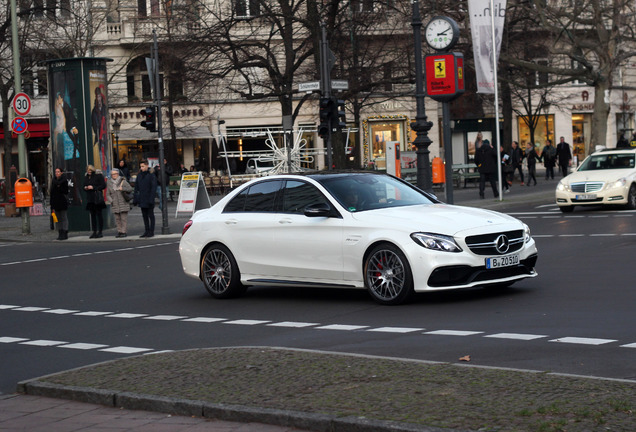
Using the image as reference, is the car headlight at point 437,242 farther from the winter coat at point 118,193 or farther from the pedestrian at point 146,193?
the winter coat at point 118,193

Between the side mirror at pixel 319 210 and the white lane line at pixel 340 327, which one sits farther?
the side mirror at pixel 319 210

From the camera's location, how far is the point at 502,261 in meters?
11.8

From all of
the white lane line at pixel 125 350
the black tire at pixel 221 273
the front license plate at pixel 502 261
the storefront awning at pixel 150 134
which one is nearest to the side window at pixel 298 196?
the black tire at pixel 221 273

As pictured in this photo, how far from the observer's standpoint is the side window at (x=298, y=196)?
1286cm

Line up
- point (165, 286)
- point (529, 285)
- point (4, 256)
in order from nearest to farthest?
point (529, 285) < point (165, 286) < point (4, 256)

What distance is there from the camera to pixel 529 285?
13.1 m

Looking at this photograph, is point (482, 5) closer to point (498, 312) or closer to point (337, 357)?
point (498, 312)

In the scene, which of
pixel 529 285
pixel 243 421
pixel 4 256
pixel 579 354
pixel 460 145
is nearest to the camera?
pixel 243 421

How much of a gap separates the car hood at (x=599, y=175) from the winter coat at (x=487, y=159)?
699cm

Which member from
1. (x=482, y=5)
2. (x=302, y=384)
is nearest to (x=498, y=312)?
(x=302, y=384)

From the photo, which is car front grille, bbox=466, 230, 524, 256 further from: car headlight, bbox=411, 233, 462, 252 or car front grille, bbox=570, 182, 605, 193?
car front grille, bbox=570, 182, 605, 193

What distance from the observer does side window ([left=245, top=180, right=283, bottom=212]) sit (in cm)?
1337

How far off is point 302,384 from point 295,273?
18.5ft

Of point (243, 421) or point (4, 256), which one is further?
point (4, 256)
